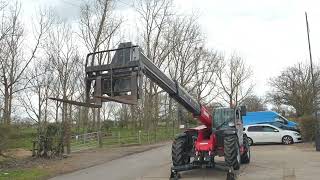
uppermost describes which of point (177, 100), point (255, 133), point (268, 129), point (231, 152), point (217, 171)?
point (177, 100)

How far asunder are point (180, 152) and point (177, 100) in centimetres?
204

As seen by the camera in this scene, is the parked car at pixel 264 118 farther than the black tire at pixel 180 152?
Yes

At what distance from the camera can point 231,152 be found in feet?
55.5

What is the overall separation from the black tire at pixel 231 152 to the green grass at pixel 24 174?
6918 millimetres

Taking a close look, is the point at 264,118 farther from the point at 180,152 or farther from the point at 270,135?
the point at 180,152


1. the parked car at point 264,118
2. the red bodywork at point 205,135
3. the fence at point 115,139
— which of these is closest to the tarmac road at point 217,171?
the red bodywork at point 205,135

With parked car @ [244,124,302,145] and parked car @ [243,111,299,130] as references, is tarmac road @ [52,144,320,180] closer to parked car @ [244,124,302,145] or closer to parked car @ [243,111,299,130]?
parked car @ [244,124,302,145]

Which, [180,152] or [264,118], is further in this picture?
[264,118]

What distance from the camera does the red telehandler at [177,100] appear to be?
12.9 m

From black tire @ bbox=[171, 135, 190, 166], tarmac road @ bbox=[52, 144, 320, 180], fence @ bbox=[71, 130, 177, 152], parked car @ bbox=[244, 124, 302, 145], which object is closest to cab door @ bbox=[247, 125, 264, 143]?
parked car @ bbox=[244, 124, 302, 145]

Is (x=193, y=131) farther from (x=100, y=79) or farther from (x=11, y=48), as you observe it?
(x=11, y=48)

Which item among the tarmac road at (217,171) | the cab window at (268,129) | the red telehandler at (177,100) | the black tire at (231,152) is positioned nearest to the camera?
the red telehandler at (177,100)

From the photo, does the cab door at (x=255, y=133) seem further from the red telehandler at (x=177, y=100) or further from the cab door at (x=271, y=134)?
the red telehandler at (x=177, y=100)

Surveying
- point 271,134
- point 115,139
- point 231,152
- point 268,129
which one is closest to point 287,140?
point 271,134
